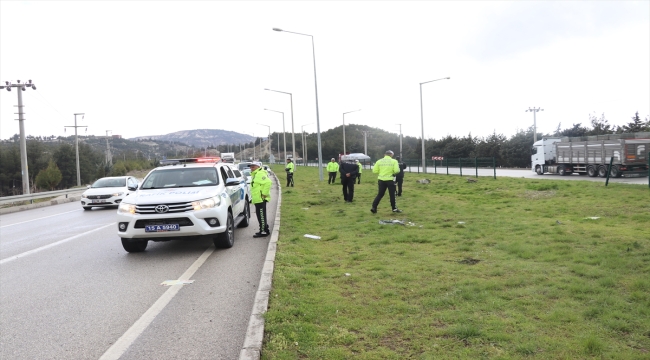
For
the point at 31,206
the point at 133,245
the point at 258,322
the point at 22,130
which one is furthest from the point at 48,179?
the point at 258,322

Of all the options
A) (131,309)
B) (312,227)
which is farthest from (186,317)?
(312,227)

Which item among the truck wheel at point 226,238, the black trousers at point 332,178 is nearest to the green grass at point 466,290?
the truck wheel at point 226,238

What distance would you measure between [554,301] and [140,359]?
4.06m

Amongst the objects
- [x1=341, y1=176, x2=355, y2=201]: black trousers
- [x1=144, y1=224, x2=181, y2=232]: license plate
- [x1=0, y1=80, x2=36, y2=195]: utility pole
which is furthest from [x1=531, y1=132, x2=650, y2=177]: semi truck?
[x1=0, y1=80, x2=36, y2=195]: utility pole

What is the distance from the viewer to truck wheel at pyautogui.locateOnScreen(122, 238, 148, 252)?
8.76 metres

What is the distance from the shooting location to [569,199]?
15133 mm

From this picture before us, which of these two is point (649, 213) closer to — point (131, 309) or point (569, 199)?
point (569, 199)

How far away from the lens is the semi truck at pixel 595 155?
26.0 m

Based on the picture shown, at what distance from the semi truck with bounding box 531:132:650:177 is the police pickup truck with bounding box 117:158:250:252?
2363cm

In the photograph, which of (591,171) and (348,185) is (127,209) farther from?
(591,171)

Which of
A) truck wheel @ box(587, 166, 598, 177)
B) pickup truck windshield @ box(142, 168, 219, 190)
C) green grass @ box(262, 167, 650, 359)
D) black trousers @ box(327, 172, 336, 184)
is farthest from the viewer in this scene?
truck wheel @ box(587, 166, 598, 177)

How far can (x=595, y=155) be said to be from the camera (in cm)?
2900

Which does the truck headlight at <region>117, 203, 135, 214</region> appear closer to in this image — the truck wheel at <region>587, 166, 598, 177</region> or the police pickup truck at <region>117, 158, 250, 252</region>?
the police pickup truck at <region>117, 158, 250, 252</region>

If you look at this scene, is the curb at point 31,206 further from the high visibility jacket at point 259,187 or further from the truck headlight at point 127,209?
the high visibility jacket at point 259,187
